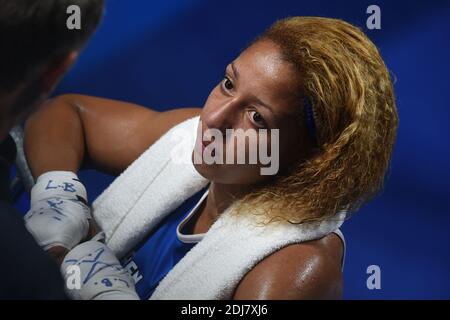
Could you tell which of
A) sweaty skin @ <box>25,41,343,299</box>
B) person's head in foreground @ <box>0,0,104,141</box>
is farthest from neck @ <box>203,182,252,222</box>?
person's head in foreground @ <box>0,0,104,141</box>

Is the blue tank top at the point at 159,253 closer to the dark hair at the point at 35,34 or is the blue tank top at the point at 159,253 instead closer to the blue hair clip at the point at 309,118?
the blue hair clip at the point at 309,118

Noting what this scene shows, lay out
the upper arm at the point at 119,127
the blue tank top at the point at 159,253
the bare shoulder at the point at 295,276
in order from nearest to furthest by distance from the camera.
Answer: the bare shoulder at the point at 295,276 < the blue tank top at the point at 159,253 < the upper arm at the point at 119,127

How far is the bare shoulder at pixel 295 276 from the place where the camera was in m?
0.79

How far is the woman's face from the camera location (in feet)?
2.72

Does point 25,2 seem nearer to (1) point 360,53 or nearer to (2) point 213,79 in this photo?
(1) point 360,53

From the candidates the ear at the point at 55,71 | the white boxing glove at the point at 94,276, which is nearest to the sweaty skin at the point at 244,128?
the white boxing glove at the point at 94,276

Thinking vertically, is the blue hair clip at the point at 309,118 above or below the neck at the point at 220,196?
above

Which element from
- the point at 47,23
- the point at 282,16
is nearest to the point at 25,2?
the point at 47,23

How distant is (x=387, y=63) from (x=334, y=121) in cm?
29

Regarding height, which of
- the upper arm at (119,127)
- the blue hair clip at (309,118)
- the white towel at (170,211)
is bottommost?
the white towel at (170,211)

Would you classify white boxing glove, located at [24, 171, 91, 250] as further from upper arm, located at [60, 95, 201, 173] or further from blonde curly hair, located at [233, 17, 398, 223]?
blonde curly hair, located at [233, 17, 398, 223]

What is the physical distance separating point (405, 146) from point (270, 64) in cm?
36

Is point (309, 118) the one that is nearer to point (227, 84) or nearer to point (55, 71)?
point (227, 84)

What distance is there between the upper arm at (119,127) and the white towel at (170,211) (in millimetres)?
31
